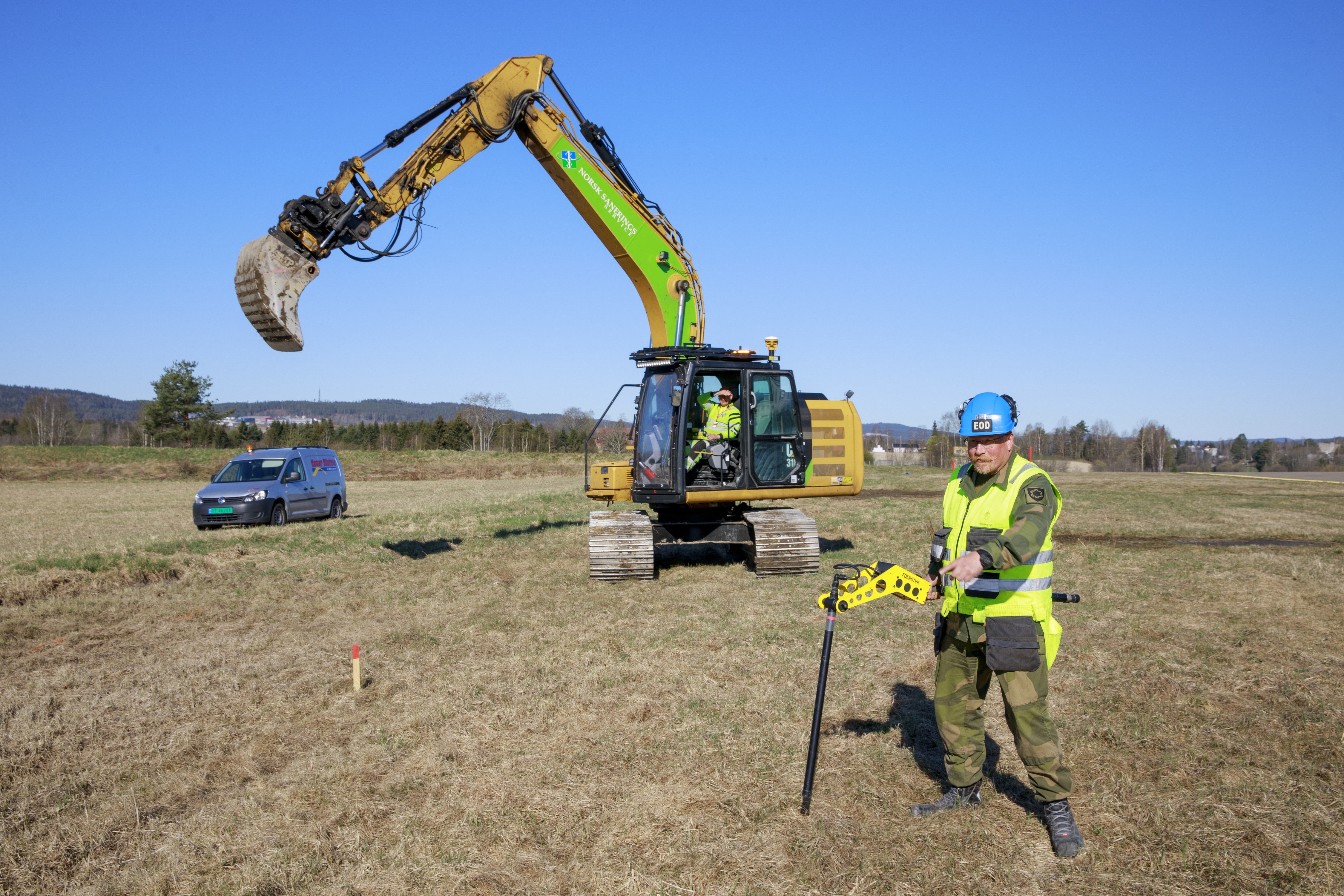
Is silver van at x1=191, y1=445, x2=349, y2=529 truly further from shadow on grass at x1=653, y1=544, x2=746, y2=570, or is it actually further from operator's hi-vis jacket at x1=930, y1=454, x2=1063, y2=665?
operator's hi-vis jacket at x1=930, y1=454, x2=1063, y2=665

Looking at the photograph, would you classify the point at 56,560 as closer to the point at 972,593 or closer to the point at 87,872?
the point at 87,872

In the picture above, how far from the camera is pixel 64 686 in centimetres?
734

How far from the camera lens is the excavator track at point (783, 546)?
1207cm

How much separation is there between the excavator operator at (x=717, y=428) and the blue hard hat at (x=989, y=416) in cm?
726

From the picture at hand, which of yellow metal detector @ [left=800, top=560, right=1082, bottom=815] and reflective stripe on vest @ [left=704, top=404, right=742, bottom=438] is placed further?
reflective stripe on vest @ [left=704, top=404, right=742, bottom=438]

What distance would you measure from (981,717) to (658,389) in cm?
791

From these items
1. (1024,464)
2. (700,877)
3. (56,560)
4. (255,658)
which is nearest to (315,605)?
(255,658)

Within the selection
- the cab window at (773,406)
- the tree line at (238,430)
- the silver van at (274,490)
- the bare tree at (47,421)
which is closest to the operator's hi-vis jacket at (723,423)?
the cab window at (773,406)

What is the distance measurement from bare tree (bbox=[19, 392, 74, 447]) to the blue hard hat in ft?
271

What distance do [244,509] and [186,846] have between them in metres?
15.5

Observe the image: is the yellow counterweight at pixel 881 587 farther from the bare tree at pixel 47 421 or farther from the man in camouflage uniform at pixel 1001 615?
the bare tree at pixel 47 421

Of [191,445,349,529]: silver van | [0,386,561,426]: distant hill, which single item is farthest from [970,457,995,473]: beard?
[0,386,561,426]: distant hill

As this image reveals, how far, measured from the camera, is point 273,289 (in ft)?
33.3

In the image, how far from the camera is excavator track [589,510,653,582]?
11.8m
